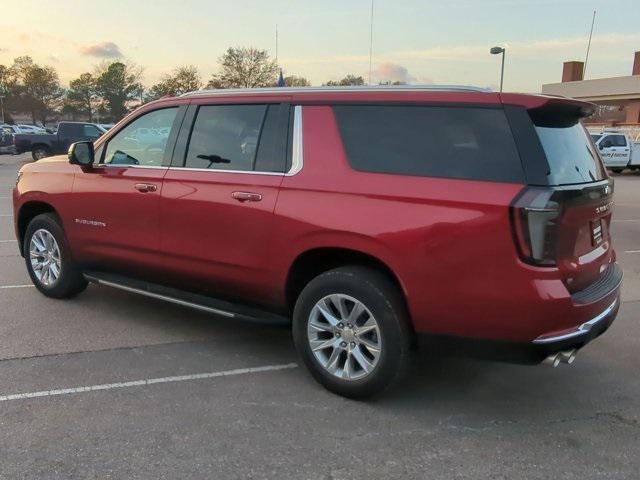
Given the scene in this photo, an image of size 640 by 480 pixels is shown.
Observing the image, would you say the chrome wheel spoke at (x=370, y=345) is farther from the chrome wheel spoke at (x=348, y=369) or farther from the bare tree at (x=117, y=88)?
the bare tree at (x=117, y=88)

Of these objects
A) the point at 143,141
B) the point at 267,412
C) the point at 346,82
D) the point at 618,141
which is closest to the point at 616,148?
the point at 618,141

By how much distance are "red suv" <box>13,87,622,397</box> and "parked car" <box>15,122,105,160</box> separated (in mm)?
21416

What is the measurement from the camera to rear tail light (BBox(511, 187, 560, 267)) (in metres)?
3.04

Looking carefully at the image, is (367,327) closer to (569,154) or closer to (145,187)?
(569,154)

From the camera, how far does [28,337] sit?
184 inches

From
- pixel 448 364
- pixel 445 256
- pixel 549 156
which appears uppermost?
pixel 549 156

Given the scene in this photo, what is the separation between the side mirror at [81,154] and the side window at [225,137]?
43.3 inches

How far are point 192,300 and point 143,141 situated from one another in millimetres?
1418

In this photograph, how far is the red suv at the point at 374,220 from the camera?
3141mm

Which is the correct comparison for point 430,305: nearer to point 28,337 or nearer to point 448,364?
point 448,364

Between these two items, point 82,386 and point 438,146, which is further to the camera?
point 82,386

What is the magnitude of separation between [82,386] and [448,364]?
2.53 m

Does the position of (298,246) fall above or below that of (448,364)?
above

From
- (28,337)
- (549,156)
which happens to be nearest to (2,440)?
(28,337)
